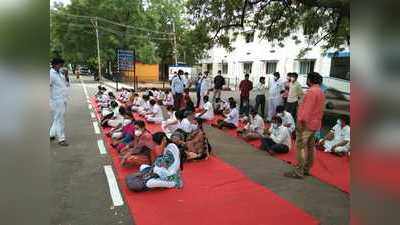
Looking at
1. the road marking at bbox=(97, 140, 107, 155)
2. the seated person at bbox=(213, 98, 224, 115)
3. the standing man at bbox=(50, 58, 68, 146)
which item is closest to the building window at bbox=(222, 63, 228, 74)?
the seated person at bbox=(213, 98, 224, 115)

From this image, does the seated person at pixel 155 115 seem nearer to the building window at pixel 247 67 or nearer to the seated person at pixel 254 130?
the seated person at pixel 254 130

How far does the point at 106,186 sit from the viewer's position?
18.8 feet

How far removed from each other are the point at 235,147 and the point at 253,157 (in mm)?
1013

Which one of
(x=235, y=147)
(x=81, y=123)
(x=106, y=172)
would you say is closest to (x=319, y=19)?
(x=235, y=147)

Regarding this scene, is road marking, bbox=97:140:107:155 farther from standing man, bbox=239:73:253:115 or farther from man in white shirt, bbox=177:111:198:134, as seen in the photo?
standing man, bbox=239:73:253:115

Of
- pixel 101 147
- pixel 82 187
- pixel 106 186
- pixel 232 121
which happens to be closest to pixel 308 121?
pixel 106 186

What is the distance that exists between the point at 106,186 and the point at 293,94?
22.4ft

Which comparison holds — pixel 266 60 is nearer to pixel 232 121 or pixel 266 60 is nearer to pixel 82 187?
pixel 232 121

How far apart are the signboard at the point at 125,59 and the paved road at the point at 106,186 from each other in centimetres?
1183

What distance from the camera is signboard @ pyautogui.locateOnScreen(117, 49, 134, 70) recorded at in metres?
20.6
